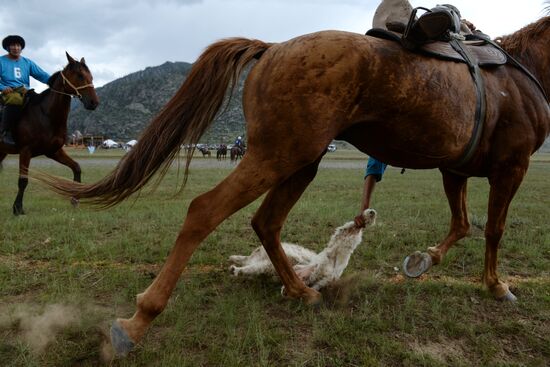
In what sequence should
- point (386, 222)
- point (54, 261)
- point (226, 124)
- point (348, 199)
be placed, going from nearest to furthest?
1. point (54, 261)
2. point (386, 222)
3. point (348, 199)
4. point (226, 124)

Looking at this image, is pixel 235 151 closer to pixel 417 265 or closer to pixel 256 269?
pixel 256 269

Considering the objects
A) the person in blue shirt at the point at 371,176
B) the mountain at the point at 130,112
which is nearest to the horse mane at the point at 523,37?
the person in blue shirt at the point at 371,176

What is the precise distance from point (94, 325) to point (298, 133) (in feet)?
5.71

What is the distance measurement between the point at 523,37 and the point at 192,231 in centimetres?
352

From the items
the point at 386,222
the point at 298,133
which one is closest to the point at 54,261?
the point at 298,133

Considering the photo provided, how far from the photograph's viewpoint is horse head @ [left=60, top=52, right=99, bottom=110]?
289 inches

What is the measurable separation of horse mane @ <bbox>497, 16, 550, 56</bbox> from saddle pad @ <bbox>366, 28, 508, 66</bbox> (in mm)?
554

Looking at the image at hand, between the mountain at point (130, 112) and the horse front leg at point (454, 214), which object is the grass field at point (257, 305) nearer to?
the horse front leg at point (454, 214)

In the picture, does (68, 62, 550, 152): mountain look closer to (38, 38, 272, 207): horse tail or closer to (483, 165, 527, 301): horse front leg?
(483, 165, 527, 301): horse front leg

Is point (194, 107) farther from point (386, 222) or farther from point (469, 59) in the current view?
point (386, 222)

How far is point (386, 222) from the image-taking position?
6.20 metres

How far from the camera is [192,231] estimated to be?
234 centimetres

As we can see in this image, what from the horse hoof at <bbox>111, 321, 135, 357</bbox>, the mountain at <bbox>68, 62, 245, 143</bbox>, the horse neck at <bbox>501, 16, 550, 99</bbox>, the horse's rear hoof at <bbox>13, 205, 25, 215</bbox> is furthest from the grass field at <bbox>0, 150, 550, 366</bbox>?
the mountain at <bbox>68, 62, 245, 143</bbox>

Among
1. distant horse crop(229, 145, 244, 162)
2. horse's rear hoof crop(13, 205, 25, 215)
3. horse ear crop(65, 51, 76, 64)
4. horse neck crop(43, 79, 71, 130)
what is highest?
horse ear crop(65, 51, 76, 64)
